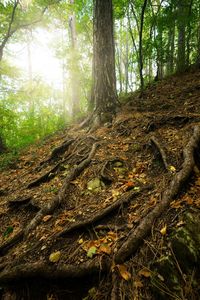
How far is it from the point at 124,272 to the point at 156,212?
2.29 ft

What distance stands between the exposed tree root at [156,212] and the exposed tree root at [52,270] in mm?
182

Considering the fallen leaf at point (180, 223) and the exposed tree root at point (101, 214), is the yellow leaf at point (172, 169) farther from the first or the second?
the fallen leaf at point (180, 223)

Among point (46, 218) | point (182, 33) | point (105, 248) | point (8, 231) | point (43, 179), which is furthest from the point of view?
point (182, 33)

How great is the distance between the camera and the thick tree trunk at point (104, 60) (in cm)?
575

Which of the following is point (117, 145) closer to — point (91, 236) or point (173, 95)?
point (91, 236)

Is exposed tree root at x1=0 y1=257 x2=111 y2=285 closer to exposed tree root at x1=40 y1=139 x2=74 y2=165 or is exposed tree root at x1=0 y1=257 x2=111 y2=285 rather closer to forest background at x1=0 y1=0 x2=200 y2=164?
exposed tree root at x1=40 y1=139 x2=74 y2=165

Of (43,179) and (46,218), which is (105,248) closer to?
(46,218)

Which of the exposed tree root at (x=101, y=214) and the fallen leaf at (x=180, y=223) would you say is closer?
the fallen leaf at (x=180, y=223)

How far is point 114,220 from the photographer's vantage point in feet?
8.55

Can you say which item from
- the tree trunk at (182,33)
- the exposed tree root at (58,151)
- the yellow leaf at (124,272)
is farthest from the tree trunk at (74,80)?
the yellow leaf at (124,272)

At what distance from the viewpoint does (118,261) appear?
81.4 inches

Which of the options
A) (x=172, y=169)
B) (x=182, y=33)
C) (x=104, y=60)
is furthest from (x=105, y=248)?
(x=182, y=33)

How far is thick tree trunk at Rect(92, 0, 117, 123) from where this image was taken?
227 inches

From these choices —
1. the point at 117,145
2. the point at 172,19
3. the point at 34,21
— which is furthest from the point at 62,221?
the point at 34,21
